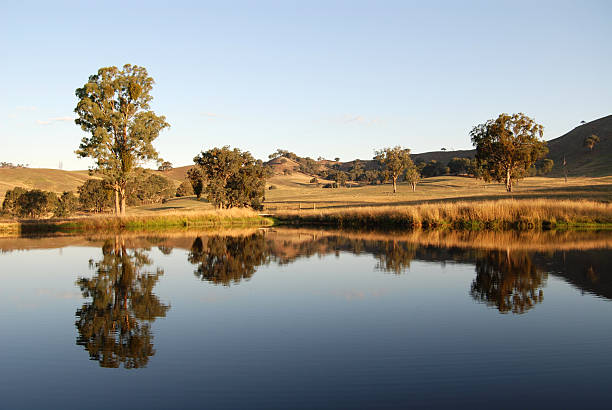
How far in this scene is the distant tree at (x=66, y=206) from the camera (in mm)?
70125

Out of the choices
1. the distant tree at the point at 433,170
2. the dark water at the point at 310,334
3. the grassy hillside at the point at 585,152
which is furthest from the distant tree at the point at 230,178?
the distant tree at the point at 433,170

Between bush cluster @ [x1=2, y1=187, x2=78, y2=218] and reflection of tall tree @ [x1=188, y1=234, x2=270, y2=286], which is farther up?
bush cluster @ [x1=2, y1=187, x2=78, y2=218]

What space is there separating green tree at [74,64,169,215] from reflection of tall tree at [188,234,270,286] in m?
20.2

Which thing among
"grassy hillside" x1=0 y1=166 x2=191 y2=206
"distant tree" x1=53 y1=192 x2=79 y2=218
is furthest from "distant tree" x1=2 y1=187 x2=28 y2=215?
"grassy hillside" x1=0 y1=166 x2=191 y2=206

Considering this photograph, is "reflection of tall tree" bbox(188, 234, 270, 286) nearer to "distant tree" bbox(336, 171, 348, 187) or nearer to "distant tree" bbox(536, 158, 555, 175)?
"distant tree" bbox(336, 171, 348, 187)

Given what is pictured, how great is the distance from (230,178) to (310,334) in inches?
1788

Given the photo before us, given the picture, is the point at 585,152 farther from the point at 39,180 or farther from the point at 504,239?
the point at 39,180

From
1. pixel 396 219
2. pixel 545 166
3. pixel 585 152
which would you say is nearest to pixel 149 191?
pixel 396 219

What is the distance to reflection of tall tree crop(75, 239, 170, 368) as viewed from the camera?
8.85 m

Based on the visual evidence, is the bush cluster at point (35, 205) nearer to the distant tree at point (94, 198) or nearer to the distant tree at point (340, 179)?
the distant tree at point (94, 198)

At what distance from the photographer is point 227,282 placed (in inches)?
626

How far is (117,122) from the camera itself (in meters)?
47.0

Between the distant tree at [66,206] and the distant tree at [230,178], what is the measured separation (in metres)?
27.4

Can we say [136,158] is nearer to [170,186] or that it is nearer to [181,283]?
[181,283]
